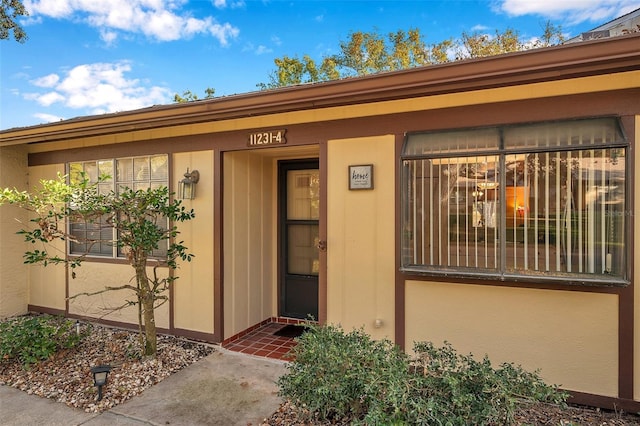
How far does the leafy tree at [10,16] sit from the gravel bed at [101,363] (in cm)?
615

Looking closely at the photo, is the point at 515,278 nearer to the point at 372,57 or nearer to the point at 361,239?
the point at 361,239

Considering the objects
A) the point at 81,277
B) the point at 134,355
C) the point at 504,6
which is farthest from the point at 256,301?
the point at 504,6

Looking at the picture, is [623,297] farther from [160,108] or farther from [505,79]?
[160,108]

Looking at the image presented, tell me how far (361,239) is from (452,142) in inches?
47.1

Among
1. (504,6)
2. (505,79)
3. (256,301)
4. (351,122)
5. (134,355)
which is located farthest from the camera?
(504,6)

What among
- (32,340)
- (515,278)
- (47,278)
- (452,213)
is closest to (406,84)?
(452,213)

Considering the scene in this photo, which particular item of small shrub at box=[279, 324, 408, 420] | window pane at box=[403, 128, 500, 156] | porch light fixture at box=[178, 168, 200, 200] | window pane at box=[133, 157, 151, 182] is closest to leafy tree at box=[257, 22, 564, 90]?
window pane at box=[133, 157, 151, 182]

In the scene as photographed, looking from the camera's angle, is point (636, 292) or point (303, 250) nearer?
point (636, 292)

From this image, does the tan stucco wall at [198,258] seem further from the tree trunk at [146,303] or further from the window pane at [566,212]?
the window pane at [566,212]

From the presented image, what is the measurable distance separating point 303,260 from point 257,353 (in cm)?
133

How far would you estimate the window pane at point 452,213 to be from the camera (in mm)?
2992

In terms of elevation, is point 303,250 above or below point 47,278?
above

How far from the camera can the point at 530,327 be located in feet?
9.49

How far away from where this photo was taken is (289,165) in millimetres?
4758
